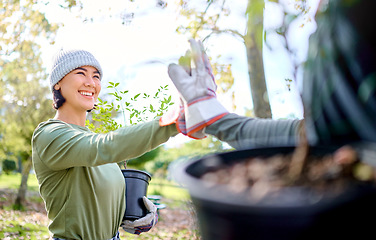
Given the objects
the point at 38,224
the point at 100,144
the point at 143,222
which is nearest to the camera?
the point at 100,144

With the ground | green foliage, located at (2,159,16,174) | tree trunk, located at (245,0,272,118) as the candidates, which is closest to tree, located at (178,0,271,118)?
tree trunk, located at (245,0,272,118)

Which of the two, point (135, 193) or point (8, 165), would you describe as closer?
point (135, 193)

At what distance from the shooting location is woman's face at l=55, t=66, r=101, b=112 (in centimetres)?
186

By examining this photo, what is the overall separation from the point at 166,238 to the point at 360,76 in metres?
6.77

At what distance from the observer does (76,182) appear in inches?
63.7

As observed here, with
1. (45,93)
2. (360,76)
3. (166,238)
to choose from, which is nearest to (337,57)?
(360,76)

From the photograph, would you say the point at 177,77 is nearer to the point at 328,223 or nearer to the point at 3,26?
the point at 328,223

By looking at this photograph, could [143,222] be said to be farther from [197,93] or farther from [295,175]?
[295,175]

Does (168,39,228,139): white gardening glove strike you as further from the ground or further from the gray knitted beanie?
the ground

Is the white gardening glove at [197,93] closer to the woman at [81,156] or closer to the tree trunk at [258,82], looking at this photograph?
the woman at [81,156]

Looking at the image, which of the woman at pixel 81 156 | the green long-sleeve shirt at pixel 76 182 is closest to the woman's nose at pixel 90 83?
the woman at pixel 81 156

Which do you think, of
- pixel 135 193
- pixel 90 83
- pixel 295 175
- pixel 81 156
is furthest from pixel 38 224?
pixel 295 175

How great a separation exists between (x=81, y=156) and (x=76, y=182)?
344 millimetres

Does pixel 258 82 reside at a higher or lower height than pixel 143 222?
higher
